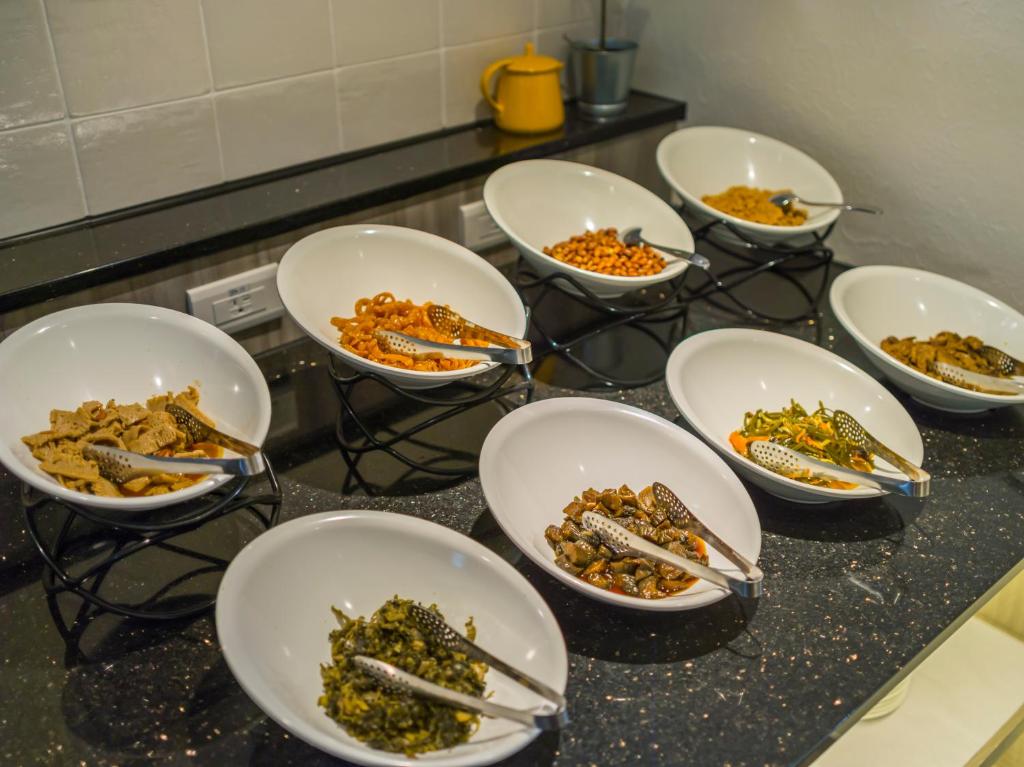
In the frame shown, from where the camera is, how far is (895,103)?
133 centimetres

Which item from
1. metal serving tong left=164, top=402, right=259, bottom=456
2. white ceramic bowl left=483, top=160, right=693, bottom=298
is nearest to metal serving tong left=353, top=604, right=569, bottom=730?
metal serving tong left=164, top=402, right=259, bottom=456

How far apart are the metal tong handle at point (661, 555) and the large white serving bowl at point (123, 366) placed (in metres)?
0.32

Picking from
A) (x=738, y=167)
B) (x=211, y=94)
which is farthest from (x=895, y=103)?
(x=211, y=94)

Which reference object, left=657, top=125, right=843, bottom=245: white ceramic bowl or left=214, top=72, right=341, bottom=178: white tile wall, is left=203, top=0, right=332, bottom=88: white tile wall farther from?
left=657, top=125, right=843, bottom=245: white ceramic bowl

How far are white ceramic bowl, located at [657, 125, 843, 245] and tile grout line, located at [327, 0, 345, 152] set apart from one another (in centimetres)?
47

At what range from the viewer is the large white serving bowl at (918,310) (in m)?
1.17

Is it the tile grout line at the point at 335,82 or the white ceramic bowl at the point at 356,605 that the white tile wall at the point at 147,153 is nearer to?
the tile grout line at the point at 335,82

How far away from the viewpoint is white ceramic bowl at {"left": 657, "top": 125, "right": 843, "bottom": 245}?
4.50 ft

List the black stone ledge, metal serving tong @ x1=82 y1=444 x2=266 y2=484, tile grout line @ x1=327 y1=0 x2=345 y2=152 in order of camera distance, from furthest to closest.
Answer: tile grout line @ x1=327 y1=0 x2=345 y2=152 < the black stone ledge < metal serving tong @ x1=82 y1=444 x2=266 y2=484

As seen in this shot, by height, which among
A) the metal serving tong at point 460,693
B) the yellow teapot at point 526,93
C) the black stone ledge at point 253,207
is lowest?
the metal serving tong at point 460,693

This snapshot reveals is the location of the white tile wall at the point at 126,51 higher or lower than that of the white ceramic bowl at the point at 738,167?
higher

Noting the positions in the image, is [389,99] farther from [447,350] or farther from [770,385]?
[770,385]

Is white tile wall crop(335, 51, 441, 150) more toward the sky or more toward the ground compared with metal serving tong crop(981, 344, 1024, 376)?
more toward the sky

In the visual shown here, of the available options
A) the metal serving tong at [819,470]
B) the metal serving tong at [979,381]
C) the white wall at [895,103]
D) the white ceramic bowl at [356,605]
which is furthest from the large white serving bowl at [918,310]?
the white ceramic bowl at [356,605]
